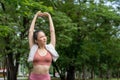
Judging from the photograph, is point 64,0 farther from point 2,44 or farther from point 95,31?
point 2,44

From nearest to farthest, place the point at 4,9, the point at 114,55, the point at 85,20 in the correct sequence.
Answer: the point at 4,9
the point at 85,20
the point at 114,55

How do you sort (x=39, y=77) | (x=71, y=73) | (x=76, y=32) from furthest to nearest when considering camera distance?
1. (x=71, y=73)
2. (x=76, y=32)
3. (x=39, y=77)

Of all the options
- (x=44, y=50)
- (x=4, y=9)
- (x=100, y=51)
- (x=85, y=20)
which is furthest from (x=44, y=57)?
(x=100, y=51)

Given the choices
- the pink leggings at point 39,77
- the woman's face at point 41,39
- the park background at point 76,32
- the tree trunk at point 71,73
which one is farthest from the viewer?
the tree trunk at point 71,73

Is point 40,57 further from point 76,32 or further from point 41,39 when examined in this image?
point 76,32

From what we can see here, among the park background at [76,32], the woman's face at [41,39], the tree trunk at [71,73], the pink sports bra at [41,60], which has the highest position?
the woman's face at [41,39]

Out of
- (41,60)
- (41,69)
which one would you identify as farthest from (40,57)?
(41,69)

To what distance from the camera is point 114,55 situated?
30.5m

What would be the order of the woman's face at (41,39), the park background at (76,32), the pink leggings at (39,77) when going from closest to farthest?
the pink leggings at (39,77), the woman's face at (41,39), the park background at (76,32)

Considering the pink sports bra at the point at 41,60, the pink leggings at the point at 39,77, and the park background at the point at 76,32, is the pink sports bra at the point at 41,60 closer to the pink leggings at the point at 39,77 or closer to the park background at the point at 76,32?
the pink leggings at the point at 39,77

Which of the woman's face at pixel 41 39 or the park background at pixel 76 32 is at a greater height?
the woman's face at pixel 41 39

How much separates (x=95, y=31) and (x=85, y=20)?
1249 mm

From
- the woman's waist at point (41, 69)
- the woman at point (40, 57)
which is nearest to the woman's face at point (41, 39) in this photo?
the woman at point (40, 57)

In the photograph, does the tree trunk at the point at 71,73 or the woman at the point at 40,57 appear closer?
the woman at the point at 40,57
